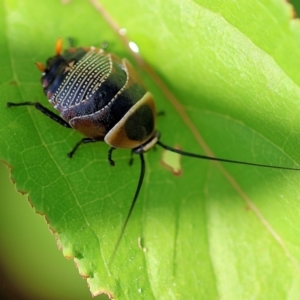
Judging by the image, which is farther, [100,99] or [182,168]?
[182,168]

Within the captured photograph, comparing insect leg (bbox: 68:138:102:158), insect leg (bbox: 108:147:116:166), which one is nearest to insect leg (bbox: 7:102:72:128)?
insect leg (bbox: 68:138:102:158)

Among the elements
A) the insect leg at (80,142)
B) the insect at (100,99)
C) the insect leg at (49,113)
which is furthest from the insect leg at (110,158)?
the insect leg at (49,113)

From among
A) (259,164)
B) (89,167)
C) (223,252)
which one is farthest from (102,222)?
(259,164)

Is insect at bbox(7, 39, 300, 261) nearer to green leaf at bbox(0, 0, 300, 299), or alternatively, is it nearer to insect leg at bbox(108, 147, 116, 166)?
insect leg at bbox(108, 147, 116, 166)

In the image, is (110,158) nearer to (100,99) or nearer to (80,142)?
(80,142)

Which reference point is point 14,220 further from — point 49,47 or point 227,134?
point 227,134

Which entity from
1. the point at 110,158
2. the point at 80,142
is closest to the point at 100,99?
the point at 80,142

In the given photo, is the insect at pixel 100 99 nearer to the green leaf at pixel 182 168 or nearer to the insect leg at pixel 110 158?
the insect leg at pixel 110 158
